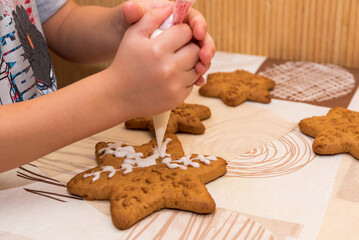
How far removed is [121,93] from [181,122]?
0.18 meters

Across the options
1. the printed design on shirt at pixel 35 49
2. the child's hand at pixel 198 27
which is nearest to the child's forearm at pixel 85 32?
the printed design on shirt at pixel 35 49

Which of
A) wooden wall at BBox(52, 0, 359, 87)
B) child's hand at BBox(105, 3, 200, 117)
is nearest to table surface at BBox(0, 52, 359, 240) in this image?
child's hand at BBox(105, 3, 200, 117)

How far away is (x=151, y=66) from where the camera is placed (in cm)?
53

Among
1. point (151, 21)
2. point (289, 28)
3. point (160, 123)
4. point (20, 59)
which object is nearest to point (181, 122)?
point (160, 123)

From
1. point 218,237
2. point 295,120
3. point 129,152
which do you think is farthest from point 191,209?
point 295,120

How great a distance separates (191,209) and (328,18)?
2.20ft

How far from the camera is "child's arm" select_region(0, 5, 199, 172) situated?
21.1 inches

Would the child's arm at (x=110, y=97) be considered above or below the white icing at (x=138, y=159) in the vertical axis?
above

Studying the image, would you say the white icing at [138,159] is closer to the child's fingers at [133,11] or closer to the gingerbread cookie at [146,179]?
the gingerbread cookie at [146,179]

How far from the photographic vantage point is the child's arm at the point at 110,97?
21.1 inches

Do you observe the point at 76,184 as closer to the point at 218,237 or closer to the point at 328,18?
the point at 218,237

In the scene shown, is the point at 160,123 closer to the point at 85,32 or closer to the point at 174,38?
the point at 174,38

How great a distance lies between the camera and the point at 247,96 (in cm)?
83

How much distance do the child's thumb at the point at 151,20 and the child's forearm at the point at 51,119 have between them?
8 cm
